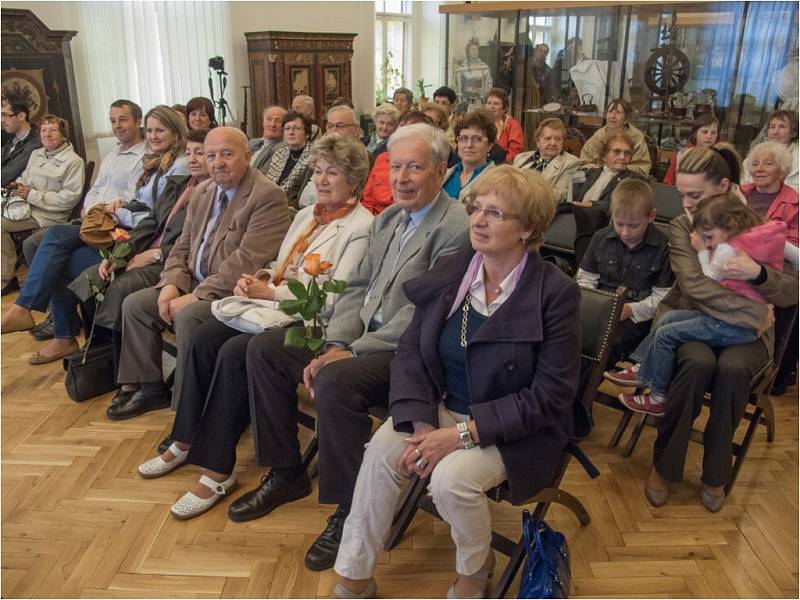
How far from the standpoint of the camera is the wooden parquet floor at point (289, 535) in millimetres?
2111

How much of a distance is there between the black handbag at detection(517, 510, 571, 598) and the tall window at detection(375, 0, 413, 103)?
9.26m

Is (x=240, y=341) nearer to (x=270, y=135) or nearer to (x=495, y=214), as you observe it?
(x=495, y=214)

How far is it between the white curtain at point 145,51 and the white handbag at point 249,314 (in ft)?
18.8

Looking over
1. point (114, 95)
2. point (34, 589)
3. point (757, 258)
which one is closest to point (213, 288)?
point (34, 589)

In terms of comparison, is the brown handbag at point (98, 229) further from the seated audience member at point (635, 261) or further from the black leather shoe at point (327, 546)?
the seated audience member at point (635, 261)

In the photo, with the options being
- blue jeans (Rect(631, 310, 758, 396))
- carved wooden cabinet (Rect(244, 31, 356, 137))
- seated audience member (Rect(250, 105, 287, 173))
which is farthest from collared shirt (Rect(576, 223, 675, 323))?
carved wooden cabinet (Rect(244, 31, 356, 137))

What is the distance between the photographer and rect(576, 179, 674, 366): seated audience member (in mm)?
2736

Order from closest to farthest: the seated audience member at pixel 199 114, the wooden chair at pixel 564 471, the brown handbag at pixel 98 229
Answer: the wooden chair at pixel 564 471, the brown handbag at pixel 98 229, the seated audience member at pixel 199 114

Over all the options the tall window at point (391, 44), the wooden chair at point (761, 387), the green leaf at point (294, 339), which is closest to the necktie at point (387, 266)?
the green leaf at point (294, 339)

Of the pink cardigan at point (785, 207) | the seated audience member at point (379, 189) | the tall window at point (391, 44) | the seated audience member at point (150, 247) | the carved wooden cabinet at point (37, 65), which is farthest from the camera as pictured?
the tall window at point (391, 44)

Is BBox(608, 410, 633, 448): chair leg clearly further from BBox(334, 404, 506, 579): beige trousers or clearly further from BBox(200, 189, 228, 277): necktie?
BBox(200, 189, 228, 277): necktie

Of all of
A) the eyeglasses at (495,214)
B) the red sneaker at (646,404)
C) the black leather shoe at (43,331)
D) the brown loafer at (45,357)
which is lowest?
the brown loafer at (45,357)

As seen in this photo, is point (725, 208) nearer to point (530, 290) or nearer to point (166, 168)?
point (530, 290)

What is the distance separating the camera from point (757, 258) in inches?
91.9
